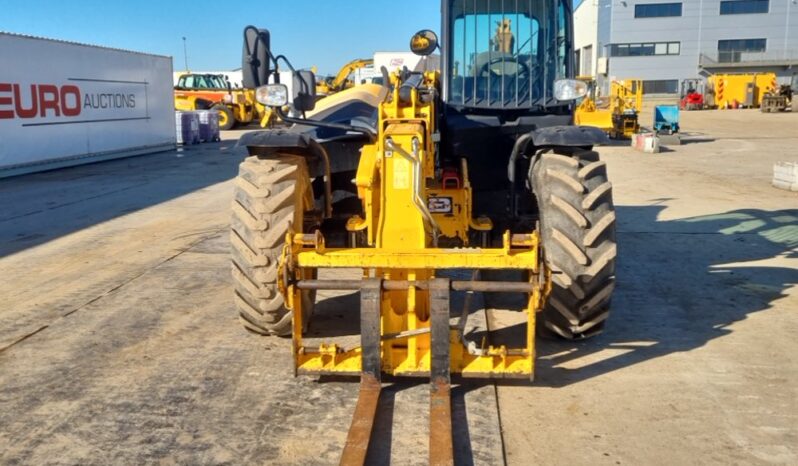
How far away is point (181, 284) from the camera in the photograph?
702cm

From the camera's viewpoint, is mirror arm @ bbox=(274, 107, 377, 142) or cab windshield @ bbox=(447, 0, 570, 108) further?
cab windshield @ bbox=(447, 0, 570, 108)

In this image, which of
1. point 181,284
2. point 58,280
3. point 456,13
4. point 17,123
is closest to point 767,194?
point 456,13

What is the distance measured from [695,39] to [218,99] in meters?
45.1

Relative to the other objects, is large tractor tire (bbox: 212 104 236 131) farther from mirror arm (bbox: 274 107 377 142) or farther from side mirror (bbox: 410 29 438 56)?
mirror arm (bbox: 274 107 377 142)

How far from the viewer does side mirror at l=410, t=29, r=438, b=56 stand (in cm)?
562

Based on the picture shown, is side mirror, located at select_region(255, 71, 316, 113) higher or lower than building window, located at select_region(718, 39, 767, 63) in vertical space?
lower

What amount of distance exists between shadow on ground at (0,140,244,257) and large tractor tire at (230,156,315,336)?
5.05 metres

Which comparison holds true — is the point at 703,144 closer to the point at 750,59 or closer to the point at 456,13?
the point at 456,13

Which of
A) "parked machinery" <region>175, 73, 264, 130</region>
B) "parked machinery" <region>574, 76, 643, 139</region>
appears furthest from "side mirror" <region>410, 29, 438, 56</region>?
"parked machinery" <region>175, 73, 264, 130</region>

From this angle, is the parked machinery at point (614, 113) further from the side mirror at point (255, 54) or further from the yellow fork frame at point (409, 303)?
the yellow fork frame at point (409, 303)

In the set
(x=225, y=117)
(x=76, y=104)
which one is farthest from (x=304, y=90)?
(x=225, y=117)

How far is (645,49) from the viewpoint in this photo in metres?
62.9

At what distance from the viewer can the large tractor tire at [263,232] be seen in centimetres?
477

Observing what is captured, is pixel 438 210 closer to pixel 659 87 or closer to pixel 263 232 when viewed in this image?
pixel 263 232
